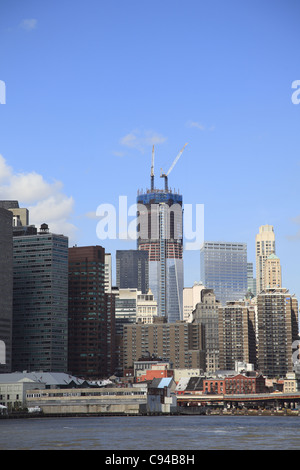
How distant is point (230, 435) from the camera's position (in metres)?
154

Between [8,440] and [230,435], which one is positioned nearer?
[8,440]
